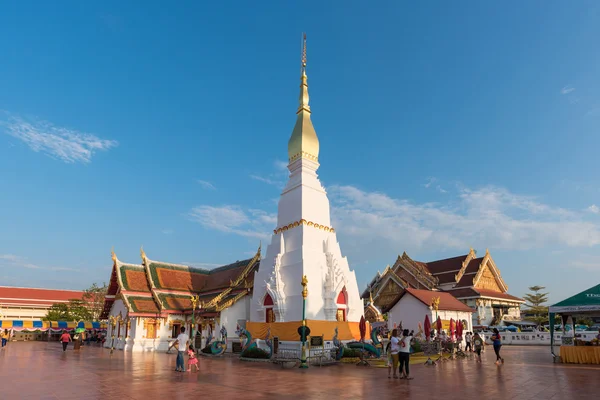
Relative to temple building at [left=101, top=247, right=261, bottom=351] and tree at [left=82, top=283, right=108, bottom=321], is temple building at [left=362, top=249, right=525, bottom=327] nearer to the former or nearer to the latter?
temple building at [left=101, top=247, right=261, bottom=351]

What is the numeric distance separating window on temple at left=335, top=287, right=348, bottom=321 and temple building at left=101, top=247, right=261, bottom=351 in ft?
21.7

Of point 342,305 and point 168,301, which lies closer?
point 342,305

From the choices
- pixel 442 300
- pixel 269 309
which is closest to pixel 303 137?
pixel 269 309

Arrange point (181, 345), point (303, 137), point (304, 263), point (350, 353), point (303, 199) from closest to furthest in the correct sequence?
point (181, 345) → point (350, 353) → point (304, 263) → point (303, 199) → point (303, 137)

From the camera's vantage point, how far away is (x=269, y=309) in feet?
72.0

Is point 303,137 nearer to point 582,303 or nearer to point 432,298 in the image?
point 432,298

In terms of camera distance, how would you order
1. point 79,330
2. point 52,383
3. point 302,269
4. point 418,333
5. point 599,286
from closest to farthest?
1. point 52,383
2. point 599,286
3. point 302,269
4. point 418,333
5. point 79,330

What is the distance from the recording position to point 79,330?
3809 centimetres

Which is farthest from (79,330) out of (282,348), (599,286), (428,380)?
(599,286)

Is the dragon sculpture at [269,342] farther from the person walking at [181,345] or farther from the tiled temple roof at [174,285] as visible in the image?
the person walking at [181,345]

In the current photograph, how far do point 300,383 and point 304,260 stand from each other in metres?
10.3

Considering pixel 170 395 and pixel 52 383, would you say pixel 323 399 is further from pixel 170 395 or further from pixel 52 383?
pixel 52 383

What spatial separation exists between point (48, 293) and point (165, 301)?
143ft

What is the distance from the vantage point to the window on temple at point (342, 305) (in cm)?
2188
